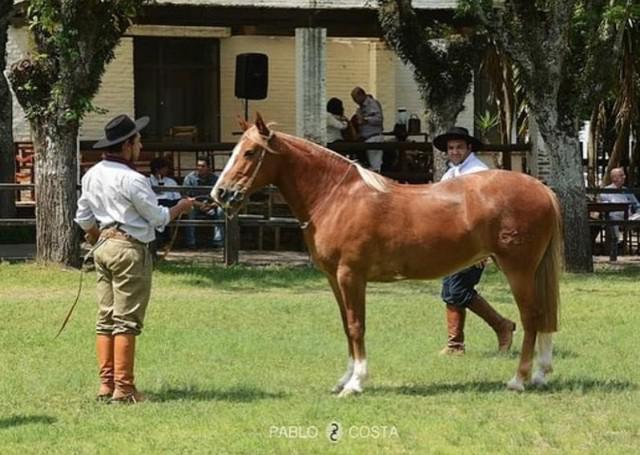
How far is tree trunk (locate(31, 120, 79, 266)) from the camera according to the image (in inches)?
740

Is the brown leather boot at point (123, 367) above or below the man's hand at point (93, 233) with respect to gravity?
below

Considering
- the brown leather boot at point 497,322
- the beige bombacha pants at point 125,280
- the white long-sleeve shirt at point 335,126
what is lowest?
the brown leather boot at point 497,322

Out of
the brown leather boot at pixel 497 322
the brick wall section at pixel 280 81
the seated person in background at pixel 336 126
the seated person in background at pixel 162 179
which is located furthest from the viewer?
the brick wall section at pixel 280 81

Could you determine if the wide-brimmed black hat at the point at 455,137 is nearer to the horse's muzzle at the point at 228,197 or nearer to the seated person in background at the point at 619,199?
the horse's muzzle at the point at 228,197

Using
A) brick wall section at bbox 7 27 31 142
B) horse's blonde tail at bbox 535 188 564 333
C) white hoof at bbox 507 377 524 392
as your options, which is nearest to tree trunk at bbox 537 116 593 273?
horse's blonde tail at bbox 535 188 564 333

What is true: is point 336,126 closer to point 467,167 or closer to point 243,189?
point 467,167

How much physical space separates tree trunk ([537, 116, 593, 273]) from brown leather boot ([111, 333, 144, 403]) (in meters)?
11.8

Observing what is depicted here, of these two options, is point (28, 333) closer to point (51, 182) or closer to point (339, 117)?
point (51, 182)

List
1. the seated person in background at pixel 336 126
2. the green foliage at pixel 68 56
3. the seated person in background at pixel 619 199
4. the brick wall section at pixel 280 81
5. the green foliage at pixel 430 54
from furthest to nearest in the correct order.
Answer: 1. the brick wall section at pixel 280 81
2. the seated person in background at pixel 336 126
3. the seated person in background at pixel 619 199
4. the green foliage at pixel 430 54
5. the green foliage at pixel 68 56

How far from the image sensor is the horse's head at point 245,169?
368 inches

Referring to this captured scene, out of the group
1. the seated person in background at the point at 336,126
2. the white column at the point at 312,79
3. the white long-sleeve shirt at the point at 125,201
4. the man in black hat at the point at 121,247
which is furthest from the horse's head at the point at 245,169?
the seated person in background at the point at 336,126

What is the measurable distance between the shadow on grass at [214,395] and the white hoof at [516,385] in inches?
64.5

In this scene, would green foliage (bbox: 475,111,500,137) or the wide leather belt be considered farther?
green foliage (bbox: 475,111,500,137)

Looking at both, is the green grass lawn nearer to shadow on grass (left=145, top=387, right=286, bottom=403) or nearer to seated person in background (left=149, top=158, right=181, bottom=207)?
shadow on grass (left=145, top=387, right=286, bottom=403)
